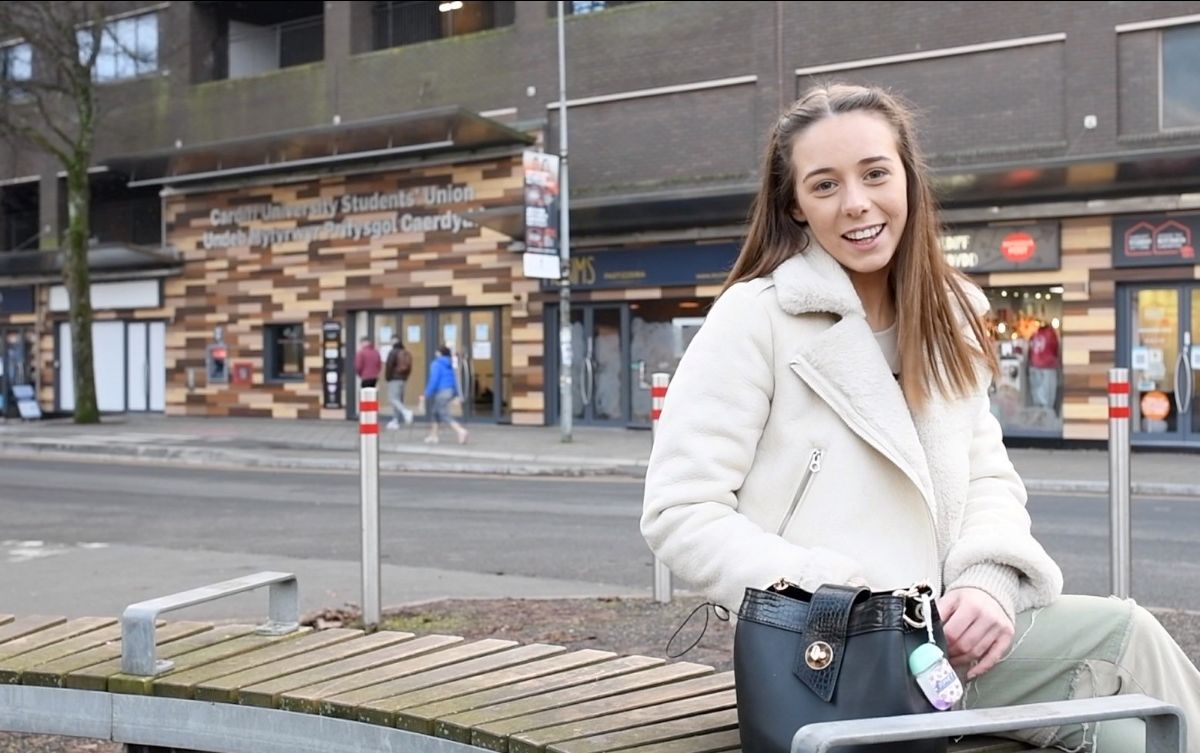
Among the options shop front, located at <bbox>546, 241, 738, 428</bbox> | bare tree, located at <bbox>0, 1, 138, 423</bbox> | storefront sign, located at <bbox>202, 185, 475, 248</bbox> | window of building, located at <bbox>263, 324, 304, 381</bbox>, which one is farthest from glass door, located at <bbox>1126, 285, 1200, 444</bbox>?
bare tree, located at <bbox>0, 1, 138, 423</bbox>

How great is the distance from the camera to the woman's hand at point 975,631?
2225mm

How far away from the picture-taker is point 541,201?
20.4m

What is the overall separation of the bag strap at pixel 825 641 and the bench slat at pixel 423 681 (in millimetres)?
1182

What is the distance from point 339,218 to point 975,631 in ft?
86.4

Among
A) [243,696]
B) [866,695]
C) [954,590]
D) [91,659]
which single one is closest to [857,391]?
[954,590]

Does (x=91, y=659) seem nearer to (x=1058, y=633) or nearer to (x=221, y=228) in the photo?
(x=1058, y=633)

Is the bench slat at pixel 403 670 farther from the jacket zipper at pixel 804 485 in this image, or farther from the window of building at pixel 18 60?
the window of building at pixel 18 60

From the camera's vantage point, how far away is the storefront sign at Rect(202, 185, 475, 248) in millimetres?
25812

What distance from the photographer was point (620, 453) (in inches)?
740

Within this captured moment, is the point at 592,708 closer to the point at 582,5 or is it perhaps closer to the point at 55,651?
the point at 55,651

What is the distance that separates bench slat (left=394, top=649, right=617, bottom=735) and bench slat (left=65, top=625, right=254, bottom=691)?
879mm

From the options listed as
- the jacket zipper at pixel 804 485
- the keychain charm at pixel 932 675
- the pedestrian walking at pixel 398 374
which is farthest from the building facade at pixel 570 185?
the keychain charm at pixel 932 675

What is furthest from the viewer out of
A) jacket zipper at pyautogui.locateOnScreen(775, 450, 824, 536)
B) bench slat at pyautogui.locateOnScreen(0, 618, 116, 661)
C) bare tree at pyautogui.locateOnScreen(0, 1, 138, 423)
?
bare tree at pyautogui.locateOnScreen(0, 1, 138, 423)

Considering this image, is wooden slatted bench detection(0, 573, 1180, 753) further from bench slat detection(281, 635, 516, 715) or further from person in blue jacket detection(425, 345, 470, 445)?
person in blue jacket detection(425, 345, 470, 445)
